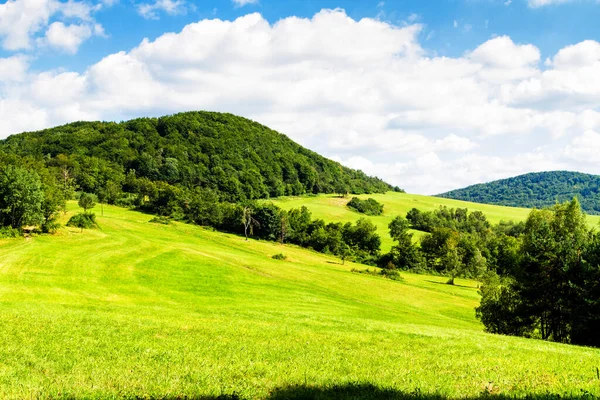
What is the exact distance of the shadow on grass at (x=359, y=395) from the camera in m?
10.3

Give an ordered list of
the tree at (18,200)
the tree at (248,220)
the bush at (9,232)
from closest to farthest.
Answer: the bush at (9,232) → the tree at (18,200) → the tree at (248,220)

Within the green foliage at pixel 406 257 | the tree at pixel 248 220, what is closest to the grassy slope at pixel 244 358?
the tree at pixel 248 220

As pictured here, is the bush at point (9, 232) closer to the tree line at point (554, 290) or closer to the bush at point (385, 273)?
the bush at point (385, 273)

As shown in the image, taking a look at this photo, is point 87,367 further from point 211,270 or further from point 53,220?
point 53,220

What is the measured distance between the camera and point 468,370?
46.5 ft

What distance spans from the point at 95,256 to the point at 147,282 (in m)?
14.6

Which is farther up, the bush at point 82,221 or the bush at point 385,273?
the bush at point 82,221

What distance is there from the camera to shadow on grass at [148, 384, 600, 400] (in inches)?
406

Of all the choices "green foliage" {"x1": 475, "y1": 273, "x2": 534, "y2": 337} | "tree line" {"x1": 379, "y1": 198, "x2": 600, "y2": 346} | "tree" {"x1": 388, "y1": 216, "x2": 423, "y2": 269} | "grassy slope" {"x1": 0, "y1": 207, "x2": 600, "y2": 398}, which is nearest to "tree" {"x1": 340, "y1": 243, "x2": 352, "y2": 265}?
"tree" {"x1": 388, "y1": 216, "x2": 423, "y2": 269}

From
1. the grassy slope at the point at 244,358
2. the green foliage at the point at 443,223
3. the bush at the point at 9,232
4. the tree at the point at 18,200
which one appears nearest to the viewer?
the grassy slope at the point at 244,358

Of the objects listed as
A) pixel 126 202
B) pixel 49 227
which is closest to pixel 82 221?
pixel 49 227

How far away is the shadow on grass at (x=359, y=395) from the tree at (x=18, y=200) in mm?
77056

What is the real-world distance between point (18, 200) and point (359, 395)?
79.1 metres

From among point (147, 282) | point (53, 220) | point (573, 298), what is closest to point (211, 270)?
point (147, 282)
